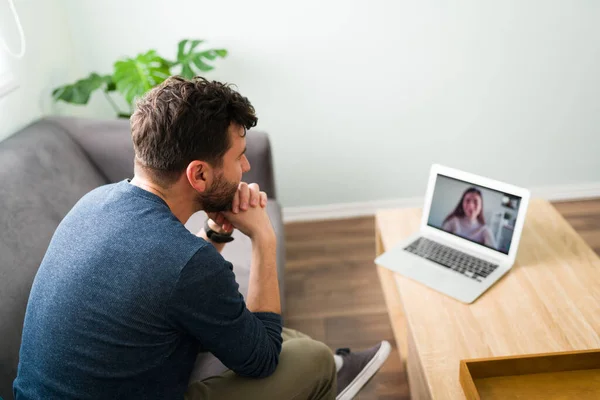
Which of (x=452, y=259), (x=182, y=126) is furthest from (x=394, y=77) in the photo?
(x=182, y=126)

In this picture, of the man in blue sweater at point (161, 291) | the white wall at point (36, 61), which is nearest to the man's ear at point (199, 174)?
the man in blue sweater at point (161, 291)

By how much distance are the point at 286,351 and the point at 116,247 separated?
504mm

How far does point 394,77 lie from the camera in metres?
2.77

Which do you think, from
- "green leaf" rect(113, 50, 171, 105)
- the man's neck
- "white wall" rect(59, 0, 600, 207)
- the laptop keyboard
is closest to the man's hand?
the man's neck

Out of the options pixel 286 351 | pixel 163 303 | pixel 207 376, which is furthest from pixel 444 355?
pixel 163 303

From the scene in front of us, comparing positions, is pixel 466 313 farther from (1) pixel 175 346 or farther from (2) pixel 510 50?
(2) pixel 510 50

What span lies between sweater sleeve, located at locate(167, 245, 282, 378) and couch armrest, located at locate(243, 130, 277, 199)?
106cm

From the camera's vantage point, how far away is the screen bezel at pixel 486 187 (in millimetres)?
1721

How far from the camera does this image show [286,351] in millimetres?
1416

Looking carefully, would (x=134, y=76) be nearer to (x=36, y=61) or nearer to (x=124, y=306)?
(x=36, y=61)

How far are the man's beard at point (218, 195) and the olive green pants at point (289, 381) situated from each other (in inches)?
14.7

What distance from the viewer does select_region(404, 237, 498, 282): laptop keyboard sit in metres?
1.73

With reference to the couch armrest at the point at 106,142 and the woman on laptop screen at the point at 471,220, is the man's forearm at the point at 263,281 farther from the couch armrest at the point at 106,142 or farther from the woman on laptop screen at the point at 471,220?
the couch armrest at the point at 106,142

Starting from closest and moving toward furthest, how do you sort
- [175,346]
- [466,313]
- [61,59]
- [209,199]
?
[175,346], [209,199], [466,313], [61,59]
